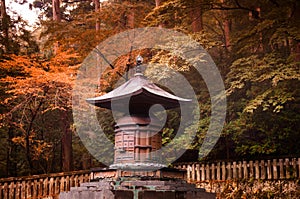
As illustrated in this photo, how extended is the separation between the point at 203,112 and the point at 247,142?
2059 millimetres

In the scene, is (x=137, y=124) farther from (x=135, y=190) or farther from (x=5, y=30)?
(x=5, y=30)

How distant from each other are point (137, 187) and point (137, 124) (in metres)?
1.77

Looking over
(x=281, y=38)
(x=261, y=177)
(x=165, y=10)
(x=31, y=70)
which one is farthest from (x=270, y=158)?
(x=31, y=70)

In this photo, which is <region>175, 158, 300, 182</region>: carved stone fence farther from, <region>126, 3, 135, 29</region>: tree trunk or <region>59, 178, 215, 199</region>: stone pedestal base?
<region>126, 3, 135, 29</region>: tree trunk

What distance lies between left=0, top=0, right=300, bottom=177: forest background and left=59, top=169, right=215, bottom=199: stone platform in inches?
155

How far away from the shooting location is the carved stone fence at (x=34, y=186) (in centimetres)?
1365

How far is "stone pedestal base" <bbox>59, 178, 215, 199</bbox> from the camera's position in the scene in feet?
24.6

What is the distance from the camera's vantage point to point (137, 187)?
7809mm

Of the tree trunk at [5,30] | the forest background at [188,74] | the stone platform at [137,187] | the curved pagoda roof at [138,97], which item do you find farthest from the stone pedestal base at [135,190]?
the tree trunk at [5,30]

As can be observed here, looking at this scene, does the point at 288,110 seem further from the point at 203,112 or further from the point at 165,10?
the point at 165,10

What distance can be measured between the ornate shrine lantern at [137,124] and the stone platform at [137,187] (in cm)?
21

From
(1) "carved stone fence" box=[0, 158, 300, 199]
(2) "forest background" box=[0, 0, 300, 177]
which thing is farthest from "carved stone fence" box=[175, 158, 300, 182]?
(2) "forest background" box=[0, 0, 300, 177]

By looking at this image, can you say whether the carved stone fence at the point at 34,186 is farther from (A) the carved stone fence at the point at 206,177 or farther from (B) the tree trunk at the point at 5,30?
(B) the tree trunk at the point at 5,30

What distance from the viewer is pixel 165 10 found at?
13.8m
